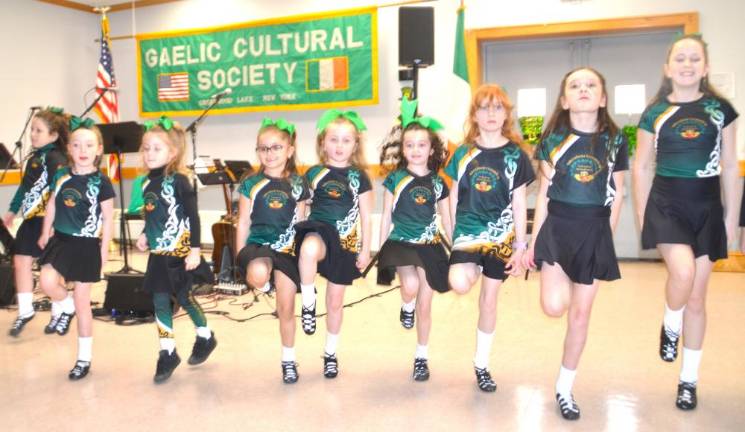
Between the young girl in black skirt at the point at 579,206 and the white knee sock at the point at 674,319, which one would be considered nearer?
the young girl in black skirt at the point at 579,206

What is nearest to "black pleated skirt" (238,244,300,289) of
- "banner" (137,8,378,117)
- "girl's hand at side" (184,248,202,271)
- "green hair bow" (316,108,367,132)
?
"girl's hand at side" (184,248,202,271)

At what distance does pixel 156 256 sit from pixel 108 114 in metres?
5.34

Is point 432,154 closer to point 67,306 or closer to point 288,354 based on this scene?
point 288,354

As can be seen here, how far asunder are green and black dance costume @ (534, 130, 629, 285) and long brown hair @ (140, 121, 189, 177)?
5.74ft

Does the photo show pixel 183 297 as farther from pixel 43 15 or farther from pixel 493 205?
pixel 43 15

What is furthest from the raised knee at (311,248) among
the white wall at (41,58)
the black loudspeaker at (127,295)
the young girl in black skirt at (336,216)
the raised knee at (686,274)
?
the white wall at (41,58)

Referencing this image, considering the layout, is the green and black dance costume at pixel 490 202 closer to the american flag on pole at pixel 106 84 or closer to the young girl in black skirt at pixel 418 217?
the young girl in black skirt at pixel 418 217

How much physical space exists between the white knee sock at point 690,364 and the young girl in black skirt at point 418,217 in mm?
1045

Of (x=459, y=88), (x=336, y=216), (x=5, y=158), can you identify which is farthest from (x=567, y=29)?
(x=5, y=158)

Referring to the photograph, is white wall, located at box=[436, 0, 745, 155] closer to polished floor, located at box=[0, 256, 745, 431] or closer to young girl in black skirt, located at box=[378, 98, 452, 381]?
polished floor, located at box=[0, 256, 745, 431]

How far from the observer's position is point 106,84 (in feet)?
25.8

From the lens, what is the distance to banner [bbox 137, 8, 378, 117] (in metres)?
7.10

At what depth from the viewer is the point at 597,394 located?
9.44ft

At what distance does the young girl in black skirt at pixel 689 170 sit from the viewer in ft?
8.22
